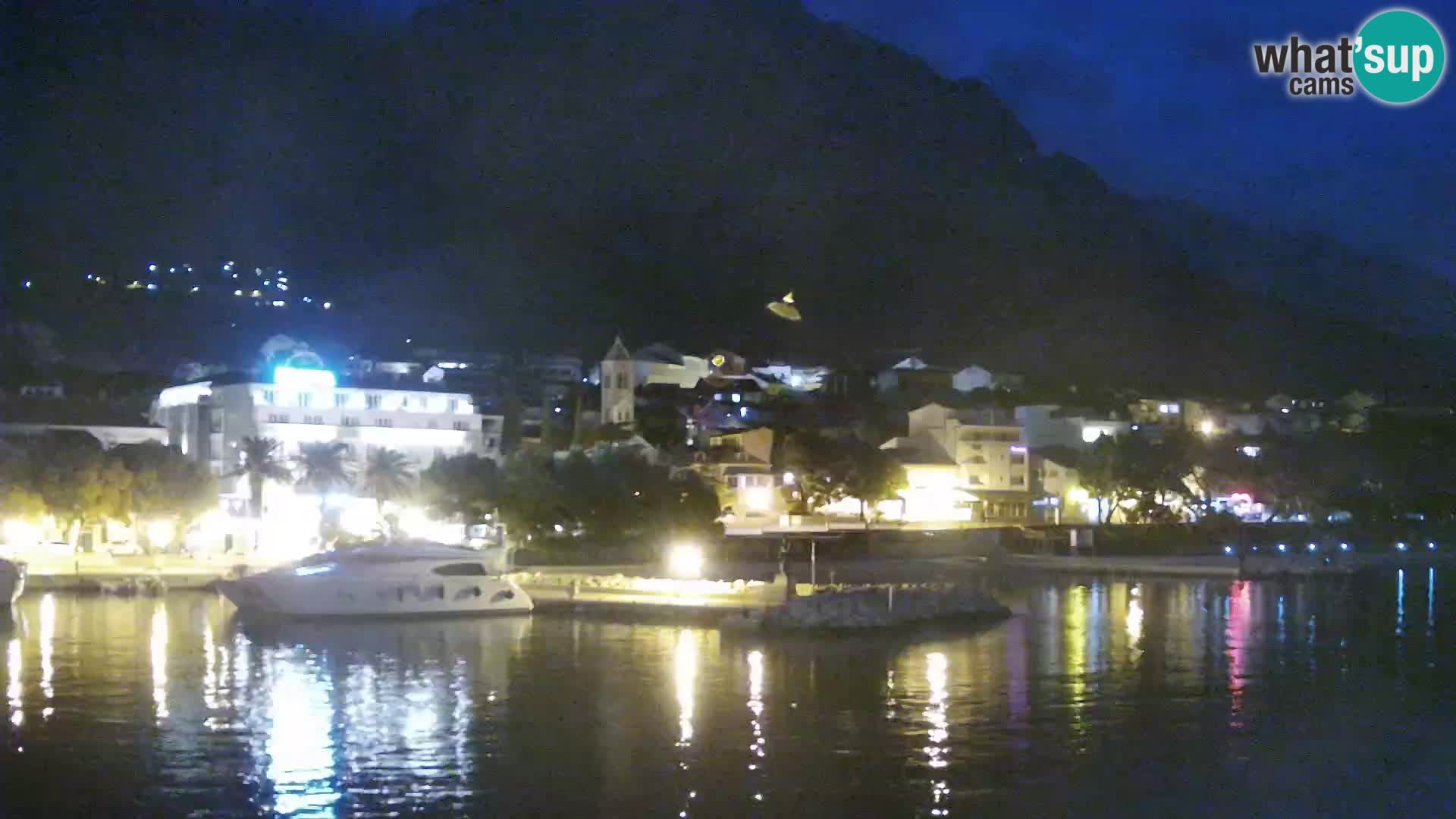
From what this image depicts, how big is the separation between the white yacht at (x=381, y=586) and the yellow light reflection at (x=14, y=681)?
5171 mm

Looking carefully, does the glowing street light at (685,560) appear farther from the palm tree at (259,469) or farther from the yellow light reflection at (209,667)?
the palm tree at (259,469)

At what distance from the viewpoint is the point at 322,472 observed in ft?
142

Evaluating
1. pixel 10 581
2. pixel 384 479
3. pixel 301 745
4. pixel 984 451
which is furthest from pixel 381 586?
pixel 984 451

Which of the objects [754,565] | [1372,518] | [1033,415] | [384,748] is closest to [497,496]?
[754,565]

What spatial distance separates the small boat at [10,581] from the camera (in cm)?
2944

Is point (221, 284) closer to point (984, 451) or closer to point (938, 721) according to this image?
point (984, 451)

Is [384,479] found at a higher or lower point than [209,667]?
higher

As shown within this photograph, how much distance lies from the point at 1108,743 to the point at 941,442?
154ft

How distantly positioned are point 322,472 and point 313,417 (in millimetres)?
6314

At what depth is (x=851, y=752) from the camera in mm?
15422

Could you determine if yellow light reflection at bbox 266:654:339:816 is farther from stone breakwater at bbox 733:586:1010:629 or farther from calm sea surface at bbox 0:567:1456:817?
stone breakwater at bbox 733:586:1010:629

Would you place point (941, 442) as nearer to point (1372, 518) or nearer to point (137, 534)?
point (1372, 518)

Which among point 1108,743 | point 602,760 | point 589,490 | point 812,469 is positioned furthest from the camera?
point 812,469

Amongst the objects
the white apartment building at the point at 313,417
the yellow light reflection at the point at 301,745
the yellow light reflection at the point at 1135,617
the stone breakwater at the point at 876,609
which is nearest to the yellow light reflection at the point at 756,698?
the stone breakwater at the point at 876,609
